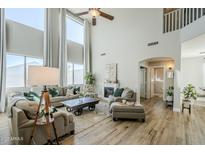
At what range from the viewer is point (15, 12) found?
5.34 m

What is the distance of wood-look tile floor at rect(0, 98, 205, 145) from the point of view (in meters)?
2.93

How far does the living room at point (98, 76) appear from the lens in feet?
9.19

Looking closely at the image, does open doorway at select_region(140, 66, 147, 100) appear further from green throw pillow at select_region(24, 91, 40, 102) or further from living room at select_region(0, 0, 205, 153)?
green throw pillow at select_region(24, 91, 40, 102)

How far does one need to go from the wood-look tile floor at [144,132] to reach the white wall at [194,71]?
423cm

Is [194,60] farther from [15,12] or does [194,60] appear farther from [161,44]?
[15,12]

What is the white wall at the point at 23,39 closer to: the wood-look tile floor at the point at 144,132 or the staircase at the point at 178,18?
the wood-look tile floor at the point at 144,132

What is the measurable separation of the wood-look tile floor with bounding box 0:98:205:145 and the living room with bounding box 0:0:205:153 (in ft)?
0.07

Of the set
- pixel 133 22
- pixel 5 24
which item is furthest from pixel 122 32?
pixel 5 24

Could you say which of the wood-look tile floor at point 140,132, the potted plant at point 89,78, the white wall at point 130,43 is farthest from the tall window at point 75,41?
the wood-look tile floor at point 140,132

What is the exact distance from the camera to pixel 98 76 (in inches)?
341

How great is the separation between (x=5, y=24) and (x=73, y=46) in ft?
11.8

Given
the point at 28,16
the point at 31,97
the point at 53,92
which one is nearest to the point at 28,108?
the point at 31,97

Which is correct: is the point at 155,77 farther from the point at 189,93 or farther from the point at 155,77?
the point at 189,93

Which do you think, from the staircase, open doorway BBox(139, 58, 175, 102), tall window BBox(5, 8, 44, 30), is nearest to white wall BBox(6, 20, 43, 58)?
tall window BBox(5, 8, 44, 30)
